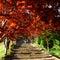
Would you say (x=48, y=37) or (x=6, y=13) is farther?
(x=48, y=37)

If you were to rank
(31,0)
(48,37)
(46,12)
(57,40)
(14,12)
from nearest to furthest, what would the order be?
1. (31,0)
2. (46,12)
3. (14,12)
4. (57,40)
5. (48,37)

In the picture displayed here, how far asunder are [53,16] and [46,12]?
681 millimetres

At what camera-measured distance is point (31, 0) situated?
12.4m

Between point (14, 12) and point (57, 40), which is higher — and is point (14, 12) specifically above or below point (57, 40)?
above

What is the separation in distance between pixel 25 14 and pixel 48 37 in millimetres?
20710

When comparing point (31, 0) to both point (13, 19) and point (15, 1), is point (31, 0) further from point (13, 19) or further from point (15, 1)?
point (13, 19)

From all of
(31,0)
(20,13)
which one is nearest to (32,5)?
(31,0)

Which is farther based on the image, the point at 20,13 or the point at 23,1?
the point at 20,13

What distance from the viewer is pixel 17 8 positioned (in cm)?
1473

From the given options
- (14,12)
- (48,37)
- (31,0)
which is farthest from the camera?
(48,37)

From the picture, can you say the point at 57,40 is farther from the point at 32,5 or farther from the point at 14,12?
the point at 32,5

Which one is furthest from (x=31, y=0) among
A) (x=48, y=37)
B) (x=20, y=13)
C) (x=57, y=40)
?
(x=48, y=37)

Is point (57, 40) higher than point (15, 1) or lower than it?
lower

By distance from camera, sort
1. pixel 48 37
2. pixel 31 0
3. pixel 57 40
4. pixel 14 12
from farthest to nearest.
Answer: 1. pixel 48 37
2. pixel 57 40
3. pixel 14 12
4. pixel 31 0
